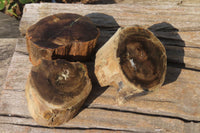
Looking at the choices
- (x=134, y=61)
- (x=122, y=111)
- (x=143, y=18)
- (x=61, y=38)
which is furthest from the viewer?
(x=143, y=18)

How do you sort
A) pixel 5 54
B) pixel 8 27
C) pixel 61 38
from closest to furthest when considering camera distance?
1. pixel 61 38
2. pixel 5 54
3. pixel 8 27

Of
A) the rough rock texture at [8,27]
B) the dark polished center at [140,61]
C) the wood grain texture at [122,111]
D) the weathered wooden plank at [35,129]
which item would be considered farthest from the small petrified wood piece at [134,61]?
the rough rock texture at [8,27]

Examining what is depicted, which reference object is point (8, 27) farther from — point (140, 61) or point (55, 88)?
point (140, 61)

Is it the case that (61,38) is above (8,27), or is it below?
above

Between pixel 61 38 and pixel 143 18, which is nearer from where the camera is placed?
pixel 61 38

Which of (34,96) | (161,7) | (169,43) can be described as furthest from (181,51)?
(34,96)

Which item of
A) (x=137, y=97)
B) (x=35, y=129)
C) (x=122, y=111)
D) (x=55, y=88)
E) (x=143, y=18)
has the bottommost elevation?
(x=35, y=129)

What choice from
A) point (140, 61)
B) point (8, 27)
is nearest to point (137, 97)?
point (140, 61)
